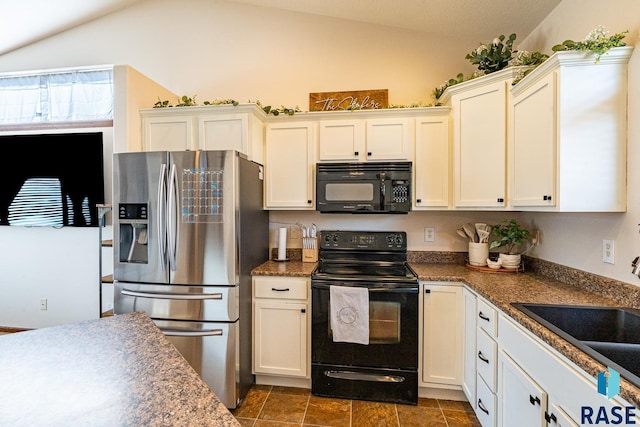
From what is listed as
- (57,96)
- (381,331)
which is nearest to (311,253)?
(381,331)

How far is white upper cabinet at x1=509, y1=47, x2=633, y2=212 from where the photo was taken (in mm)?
1454

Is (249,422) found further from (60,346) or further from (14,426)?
(14,426)

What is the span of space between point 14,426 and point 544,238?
2.78 meters

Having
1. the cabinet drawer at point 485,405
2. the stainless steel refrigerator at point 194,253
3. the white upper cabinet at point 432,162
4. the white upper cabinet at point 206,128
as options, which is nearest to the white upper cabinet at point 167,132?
the white upper cabinet at point 206,128

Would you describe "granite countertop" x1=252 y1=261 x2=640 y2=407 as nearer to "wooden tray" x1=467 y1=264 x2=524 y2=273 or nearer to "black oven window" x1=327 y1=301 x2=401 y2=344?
"wooden tray" x1=467 y1=264 x2=524 y2=273

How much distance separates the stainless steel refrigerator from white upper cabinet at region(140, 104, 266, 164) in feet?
1.24

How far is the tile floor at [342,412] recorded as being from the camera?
192 centimetres

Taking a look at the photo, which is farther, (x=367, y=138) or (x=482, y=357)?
(x=367, y=138)

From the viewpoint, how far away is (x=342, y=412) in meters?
2.01

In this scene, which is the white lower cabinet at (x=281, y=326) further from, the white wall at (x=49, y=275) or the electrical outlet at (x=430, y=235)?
the white wall at (x=49, y=275)

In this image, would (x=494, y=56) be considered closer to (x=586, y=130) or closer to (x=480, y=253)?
(x=586, y=130)

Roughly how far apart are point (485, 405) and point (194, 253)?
6.74 ft

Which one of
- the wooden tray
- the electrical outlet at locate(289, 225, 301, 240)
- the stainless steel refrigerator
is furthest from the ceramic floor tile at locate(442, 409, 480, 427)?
the electrical outlet at locate(289, 225, 301, 240)

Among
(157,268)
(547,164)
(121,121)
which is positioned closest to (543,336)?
(547,164)
